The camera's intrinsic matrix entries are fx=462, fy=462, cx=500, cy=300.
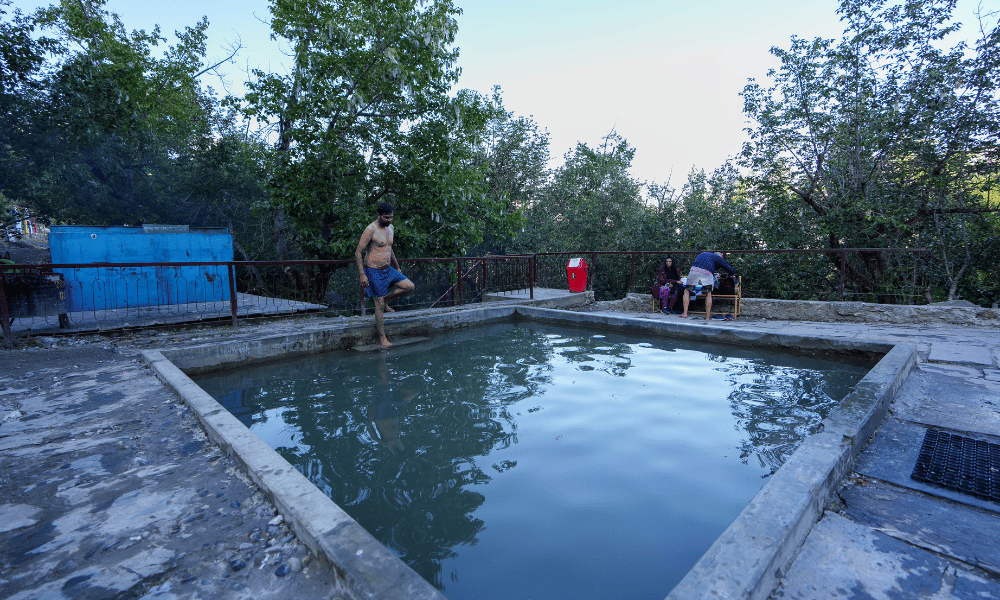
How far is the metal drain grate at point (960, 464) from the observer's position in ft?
7.52

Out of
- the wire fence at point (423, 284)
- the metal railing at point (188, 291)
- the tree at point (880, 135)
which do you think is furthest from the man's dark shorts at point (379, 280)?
the tree at point (880, 135)

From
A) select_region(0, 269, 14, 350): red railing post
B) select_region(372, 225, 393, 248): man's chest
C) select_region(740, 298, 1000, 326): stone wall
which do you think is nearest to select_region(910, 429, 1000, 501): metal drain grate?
select_region(740, 298, 1000, 326): stone wall

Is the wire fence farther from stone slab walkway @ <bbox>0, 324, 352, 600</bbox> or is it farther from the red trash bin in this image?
stone slab walkway @ <bbox>0, 324, 352, 600</bbox>

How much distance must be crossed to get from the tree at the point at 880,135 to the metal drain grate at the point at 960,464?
8439 mm

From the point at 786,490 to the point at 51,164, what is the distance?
1831 cm

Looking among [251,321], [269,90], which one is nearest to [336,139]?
[269,90]

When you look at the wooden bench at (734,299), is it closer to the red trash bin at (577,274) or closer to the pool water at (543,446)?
the red trash bin at (577,274)

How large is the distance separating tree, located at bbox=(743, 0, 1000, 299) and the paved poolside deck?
26.3 feet

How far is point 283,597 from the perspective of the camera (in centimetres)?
154

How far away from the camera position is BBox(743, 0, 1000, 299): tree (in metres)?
8.82

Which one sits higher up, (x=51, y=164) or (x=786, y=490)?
(x=51, y=164)

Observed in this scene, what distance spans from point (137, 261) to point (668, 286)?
37.3 feet

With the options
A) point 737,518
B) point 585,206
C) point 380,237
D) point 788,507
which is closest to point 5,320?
point 380,237

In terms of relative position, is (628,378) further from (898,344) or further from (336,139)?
(336,139)
